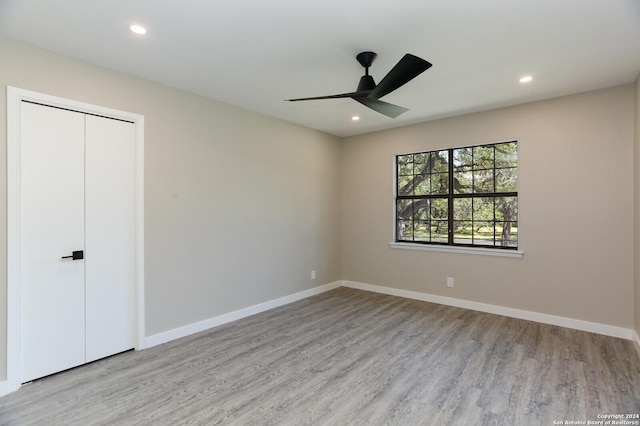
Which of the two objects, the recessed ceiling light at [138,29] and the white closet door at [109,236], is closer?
the recessed ceiling light at [138,29]

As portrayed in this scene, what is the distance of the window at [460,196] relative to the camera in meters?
4.07

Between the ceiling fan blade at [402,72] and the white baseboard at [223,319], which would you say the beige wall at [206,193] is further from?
the ceiling fan blade at [402,72]

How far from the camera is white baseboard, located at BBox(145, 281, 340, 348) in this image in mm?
3237

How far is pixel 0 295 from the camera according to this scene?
2334 millimetres

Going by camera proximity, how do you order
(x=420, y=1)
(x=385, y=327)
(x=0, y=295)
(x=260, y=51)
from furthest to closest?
1. (x=385, y=327)
2. (x=260, y=51)
3. (x=0, y=295)
4. (x=420, y=1)

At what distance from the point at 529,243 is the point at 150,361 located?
4.19 m

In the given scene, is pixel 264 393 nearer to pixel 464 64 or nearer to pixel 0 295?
pixel 0 295

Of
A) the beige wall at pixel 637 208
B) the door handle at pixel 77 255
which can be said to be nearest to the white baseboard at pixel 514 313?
the beige wall at pixel 637 208

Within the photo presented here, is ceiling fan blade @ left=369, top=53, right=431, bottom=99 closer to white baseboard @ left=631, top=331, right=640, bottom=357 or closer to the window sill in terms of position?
the window sill

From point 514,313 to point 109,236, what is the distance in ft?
14.7

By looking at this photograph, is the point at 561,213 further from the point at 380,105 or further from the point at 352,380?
the point at 352,380

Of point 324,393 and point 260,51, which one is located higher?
point 260,51

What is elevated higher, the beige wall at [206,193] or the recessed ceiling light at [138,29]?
the recessed ceiling light at [138,29]

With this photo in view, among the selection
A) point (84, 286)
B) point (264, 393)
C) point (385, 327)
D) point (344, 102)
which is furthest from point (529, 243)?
point (84, 286)
